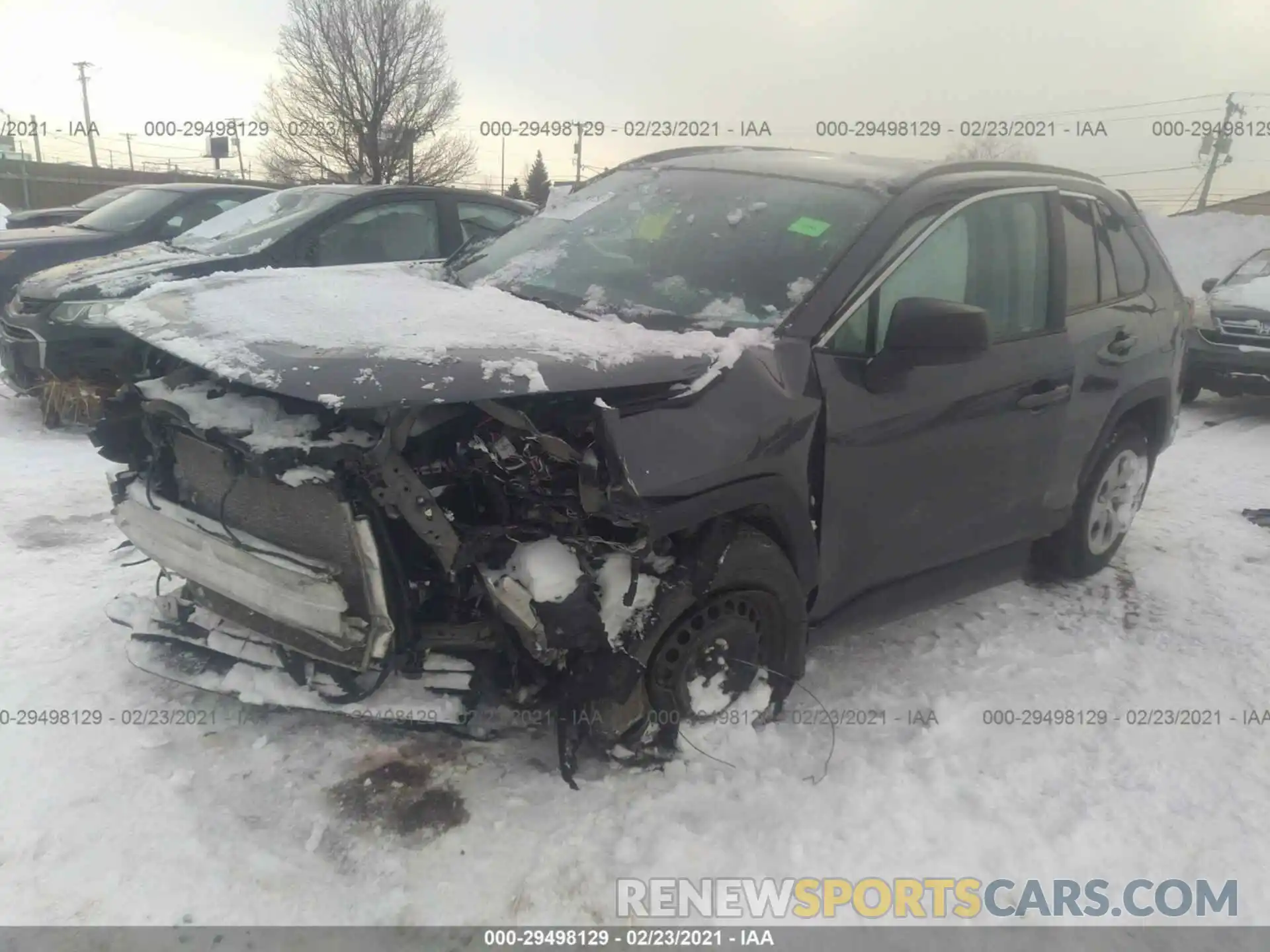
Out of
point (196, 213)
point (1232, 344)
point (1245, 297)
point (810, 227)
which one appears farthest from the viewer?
point (1245, 297)

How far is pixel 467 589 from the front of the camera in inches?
105

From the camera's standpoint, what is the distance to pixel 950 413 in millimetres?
3184

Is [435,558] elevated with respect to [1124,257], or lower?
lower

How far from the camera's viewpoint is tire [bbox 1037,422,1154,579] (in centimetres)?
425

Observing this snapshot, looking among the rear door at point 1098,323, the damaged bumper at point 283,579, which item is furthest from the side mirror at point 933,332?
the damaged bumper at point 283,579

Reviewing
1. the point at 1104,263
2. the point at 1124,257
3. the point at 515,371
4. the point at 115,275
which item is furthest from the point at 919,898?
the point at 115,275

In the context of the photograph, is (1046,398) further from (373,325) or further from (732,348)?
(373,325)

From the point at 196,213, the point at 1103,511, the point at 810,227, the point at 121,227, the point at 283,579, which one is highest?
the point at 196,213

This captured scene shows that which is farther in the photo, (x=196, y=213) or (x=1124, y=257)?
(x=196, y=213)

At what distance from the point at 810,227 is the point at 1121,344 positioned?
1.84 metres

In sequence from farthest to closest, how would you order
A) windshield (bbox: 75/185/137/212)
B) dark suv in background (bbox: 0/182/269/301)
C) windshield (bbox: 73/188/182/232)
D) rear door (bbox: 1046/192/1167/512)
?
1. windshield (bbox: 75/185/137/212)
2. windshield (bbox: 73/188/182/232)
3. dark suv in background (bbox: 0/182/269/301)
4. rear door (bbox: 1046/192/1167/512)

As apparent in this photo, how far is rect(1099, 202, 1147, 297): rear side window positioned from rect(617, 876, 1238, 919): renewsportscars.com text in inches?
108

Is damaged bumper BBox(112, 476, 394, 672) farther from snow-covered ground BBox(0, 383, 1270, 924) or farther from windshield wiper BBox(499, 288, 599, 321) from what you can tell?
windshield wiper BBox(499, 288, 599, 321)

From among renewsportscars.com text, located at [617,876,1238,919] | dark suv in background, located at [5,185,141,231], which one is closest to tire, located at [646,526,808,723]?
renewsportscars.com text, located at [617,876,1238,919]
